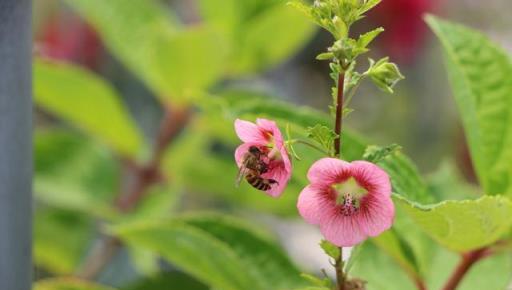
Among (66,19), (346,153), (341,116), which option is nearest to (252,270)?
(346,153)

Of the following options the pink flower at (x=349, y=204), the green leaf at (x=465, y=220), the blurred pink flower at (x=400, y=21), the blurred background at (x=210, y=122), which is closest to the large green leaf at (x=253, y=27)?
the blurred background at (x=210, y=122)

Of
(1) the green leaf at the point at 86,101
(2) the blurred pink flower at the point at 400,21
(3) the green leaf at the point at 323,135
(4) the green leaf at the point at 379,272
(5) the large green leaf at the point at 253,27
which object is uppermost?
(2) the blurred pink flower at the point at 400,21

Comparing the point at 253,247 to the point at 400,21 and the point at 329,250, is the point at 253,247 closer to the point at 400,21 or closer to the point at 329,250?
the point at 329,250

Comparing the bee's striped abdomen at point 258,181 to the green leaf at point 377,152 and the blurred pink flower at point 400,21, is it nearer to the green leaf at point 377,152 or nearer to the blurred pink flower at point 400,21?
the green leaf at point 377,152

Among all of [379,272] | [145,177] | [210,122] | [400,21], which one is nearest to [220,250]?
[379,272]

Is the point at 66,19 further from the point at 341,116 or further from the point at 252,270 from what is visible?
the point at 341,116

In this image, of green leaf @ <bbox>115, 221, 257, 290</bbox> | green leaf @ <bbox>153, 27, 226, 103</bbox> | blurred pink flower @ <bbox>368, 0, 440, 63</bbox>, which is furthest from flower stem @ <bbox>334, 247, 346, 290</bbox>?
blurred pink flower @ <bbox>368, 0, 440, 63</bbox>
